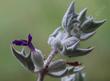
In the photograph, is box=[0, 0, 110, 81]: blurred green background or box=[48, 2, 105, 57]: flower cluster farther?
box=[0, 0, 110, 81]: blurred green background

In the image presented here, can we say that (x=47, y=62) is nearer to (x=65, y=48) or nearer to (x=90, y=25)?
(x=65, y=48)

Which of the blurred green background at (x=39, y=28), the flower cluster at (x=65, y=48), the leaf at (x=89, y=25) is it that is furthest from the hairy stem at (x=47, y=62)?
the blurred green background at (x=39, y=28)

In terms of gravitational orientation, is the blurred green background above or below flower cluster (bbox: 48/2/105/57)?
below

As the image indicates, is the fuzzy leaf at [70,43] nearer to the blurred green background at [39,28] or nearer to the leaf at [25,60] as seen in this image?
the leaf at [25,60]

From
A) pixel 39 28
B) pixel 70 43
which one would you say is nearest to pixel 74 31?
pixel 70 43

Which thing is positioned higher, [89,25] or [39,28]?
[89,25]

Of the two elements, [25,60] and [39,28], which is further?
[39,28]

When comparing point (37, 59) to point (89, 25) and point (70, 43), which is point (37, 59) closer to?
point (70, 43)

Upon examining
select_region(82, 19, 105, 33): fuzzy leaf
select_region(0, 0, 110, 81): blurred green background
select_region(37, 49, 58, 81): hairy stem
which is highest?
select_region(82, 19, 105, 33): fuzzy leaf

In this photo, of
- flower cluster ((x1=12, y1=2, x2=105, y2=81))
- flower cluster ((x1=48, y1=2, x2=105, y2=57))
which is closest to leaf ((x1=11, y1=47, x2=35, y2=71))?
flower cluster ((x1=12, y1=2, x2=105, y2=81))

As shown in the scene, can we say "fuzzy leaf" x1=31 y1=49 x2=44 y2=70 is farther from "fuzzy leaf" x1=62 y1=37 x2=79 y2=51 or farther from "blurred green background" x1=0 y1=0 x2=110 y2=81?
"blurred green background" x1=0 y1=0 x2=110 y2=81
